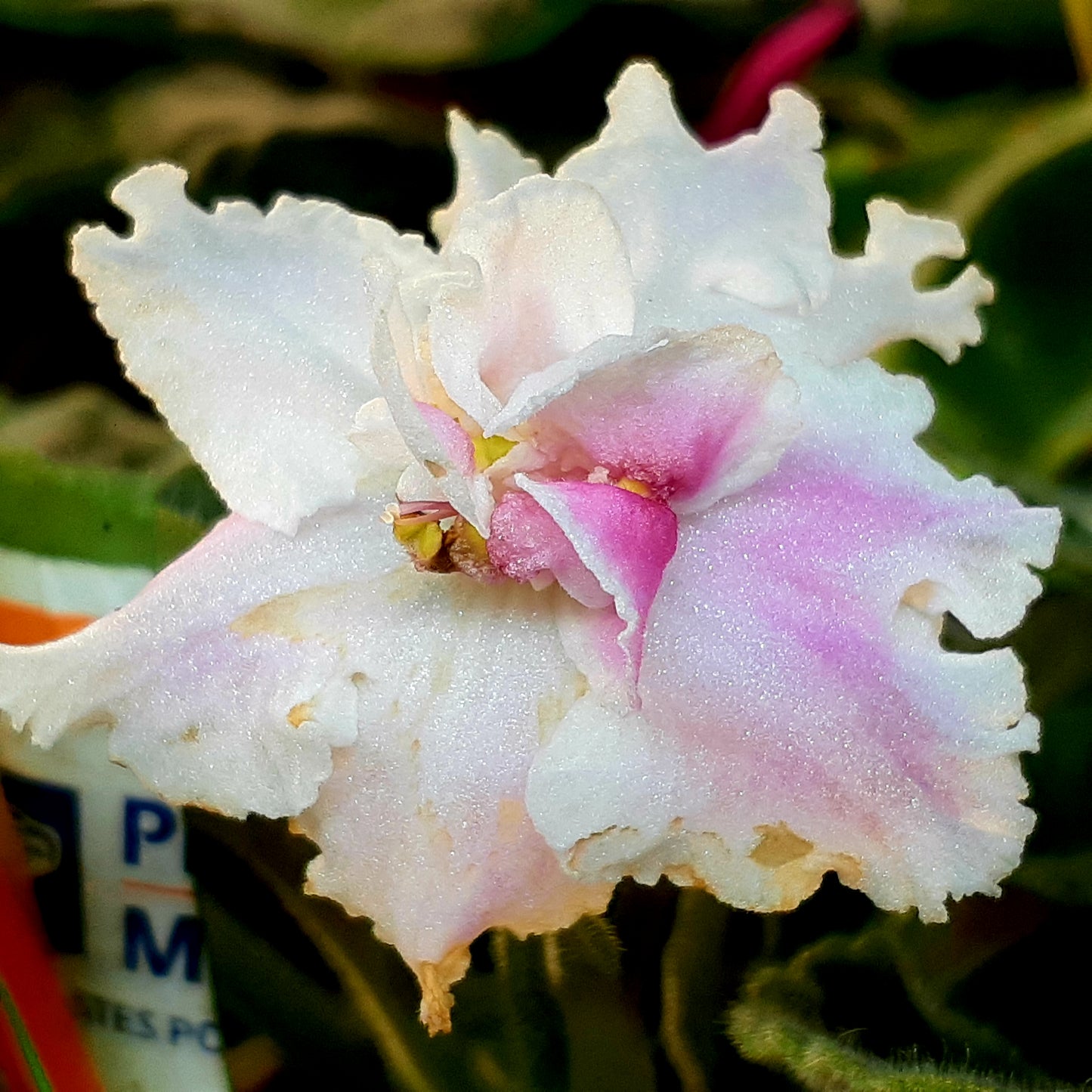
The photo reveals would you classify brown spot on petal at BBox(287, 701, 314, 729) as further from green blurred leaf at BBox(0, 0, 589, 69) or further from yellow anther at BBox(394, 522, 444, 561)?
green blurred leaf at BBox(0, 0, 589, 69)

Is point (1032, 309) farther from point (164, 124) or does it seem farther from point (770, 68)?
point (164, 124)

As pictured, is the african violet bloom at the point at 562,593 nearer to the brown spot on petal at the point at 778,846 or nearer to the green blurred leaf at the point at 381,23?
the brown spot on petal at the point at 778,846

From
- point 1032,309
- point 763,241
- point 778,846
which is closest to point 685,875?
point 778,846

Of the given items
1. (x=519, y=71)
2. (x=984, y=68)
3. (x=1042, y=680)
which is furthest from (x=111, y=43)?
(x=1042, y=680)

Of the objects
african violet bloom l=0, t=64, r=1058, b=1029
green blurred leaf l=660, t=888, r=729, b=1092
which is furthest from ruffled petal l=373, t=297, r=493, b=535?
green blurred leaf l=660, t=888, r=729, b=1092

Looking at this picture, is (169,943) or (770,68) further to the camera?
(770,68)

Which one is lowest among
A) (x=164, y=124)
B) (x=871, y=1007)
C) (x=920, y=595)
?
(x=871, y=1007)

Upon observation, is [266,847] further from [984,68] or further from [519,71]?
[984,68]

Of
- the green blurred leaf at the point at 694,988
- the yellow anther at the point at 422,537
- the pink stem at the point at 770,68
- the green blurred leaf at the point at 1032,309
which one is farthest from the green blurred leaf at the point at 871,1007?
the pink stem at the point at 770,68
